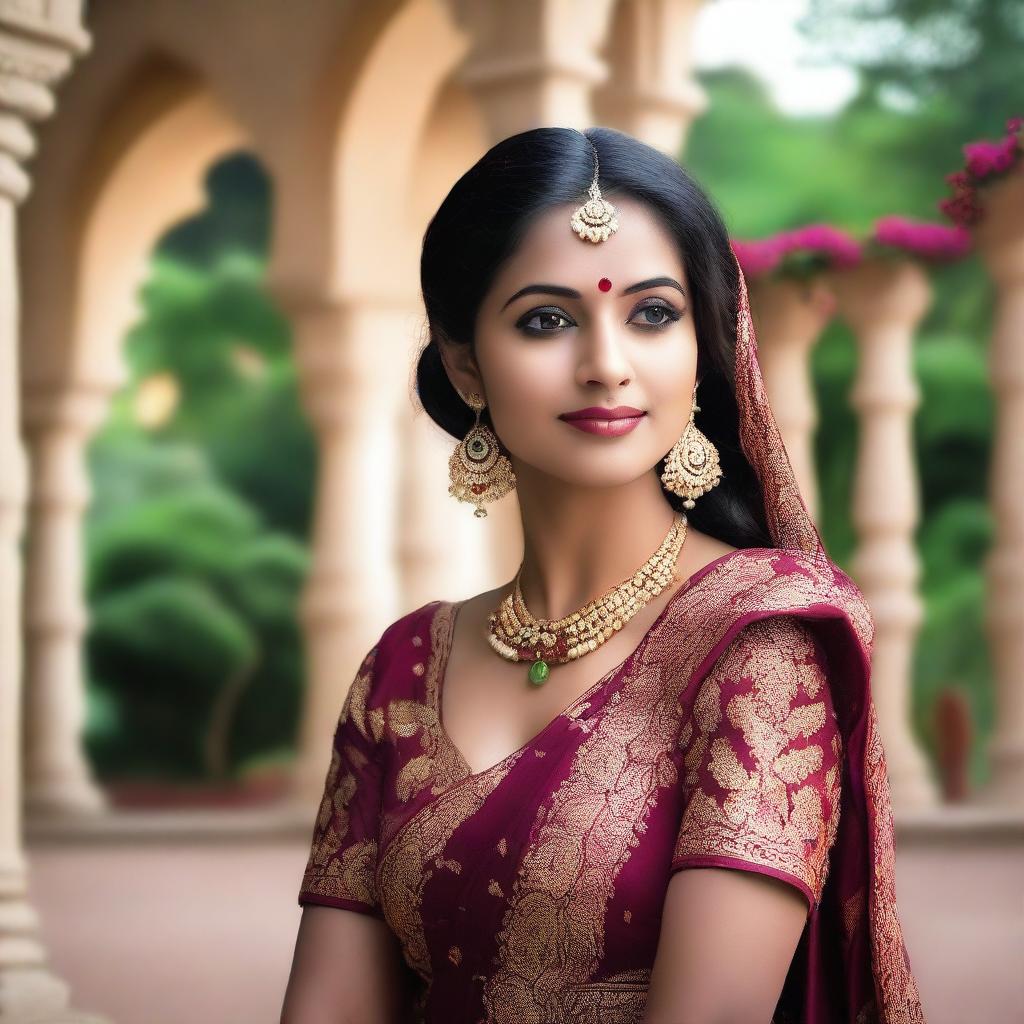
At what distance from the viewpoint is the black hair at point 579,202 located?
2.00m

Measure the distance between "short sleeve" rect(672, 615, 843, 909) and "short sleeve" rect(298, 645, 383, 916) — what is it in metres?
0.45

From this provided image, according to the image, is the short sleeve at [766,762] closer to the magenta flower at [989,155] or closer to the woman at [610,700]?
the woman at [610,700]

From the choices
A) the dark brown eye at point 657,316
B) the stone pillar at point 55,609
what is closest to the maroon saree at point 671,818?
the dark brown eye at point 657,316

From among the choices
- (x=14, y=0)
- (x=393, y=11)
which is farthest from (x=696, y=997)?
(x=393, y=11)

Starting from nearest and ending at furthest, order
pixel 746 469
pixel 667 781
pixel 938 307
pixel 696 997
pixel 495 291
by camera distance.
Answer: pixel 696 997, pixel 667 781, pixel 495 291, pixel 746 469, pixel 938 307

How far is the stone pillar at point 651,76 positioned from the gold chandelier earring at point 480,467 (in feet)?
13.6

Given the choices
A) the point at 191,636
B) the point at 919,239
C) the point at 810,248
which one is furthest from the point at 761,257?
the point at 191,636

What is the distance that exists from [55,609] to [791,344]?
14.4 feet

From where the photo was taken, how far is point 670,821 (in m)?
1.86

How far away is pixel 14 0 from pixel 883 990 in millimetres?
2968

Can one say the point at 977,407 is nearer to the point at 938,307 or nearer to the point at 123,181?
the point at 938,307

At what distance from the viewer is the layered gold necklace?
6.72ft

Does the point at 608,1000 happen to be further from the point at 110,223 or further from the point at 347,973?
the point at 110,223

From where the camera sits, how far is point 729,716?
181 cm
